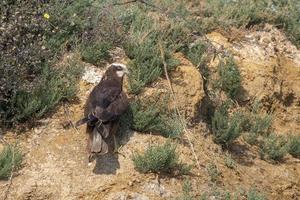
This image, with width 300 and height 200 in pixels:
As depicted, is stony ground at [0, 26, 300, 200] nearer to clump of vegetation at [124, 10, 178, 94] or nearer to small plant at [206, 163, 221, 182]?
small plant at [206, 163, 221, 182]

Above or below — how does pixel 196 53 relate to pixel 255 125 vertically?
above

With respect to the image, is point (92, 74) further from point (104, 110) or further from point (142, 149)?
point (142, 149)

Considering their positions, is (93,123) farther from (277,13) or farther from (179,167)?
(277,13)

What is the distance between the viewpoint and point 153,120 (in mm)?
7699

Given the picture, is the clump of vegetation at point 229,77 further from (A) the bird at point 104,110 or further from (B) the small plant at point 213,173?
(A) the bird at point 104,110

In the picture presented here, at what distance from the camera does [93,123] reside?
696 cm

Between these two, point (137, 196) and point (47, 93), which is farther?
point (47, 93)

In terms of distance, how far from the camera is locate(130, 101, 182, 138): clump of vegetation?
24.9 feet

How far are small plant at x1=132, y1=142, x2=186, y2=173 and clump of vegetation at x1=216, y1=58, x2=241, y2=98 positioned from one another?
241 cm

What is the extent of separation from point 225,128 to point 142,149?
1.67m

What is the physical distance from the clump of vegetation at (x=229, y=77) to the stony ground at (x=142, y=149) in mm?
339

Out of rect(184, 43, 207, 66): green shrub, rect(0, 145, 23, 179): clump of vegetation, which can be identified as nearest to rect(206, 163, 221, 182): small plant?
rect(184, 43, 207, 66): green shrub

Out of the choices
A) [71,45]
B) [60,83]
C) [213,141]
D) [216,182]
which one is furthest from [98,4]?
[216,182]

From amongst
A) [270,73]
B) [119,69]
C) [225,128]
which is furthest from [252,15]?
[119,69]
